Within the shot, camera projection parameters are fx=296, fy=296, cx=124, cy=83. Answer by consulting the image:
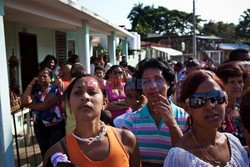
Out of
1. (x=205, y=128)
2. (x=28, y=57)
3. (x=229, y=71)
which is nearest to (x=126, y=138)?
(x=205, y=128)

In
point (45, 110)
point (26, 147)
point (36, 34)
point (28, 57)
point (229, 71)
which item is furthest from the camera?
point (36, 34)

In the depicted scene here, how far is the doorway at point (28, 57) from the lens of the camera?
27.7ft

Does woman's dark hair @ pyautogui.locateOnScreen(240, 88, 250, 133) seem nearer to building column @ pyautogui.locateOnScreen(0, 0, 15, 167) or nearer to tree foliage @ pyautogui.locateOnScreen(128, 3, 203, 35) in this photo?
building column @ pyautogui.locateOnScreen(0, 0, 15, 167)

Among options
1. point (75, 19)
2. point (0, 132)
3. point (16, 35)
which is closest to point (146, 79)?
point (0, 132)

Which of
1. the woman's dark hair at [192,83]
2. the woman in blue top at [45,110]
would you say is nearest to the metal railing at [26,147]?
the woman in blue top at [45,110]

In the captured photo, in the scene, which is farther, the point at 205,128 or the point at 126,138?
the point at 126,138

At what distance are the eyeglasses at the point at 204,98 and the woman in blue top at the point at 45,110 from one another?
112 inches

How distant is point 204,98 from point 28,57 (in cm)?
787

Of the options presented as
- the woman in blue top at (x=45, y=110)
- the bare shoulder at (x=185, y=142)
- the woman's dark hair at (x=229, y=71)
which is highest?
the woman's dark hair at (x=229, y=71)

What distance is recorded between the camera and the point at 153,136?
2.17 metres

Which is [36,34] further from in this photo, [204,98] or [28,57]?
[204,98]

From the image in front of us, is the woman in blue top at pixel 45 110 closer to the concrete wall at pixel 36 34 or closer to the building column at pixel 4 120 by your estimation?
the building column at pixel 4 120

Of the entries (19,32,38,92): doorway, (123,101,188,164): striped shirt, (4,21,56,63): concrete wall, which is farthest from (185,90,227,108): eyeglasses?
(19,32,38,92): doorway

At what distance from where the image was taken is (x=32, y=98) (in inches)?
174
